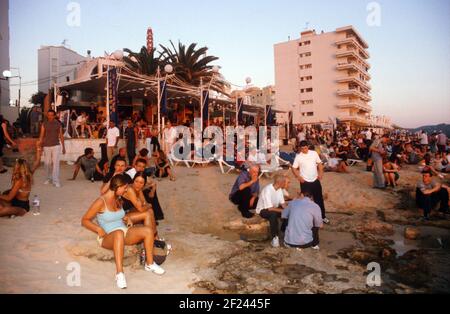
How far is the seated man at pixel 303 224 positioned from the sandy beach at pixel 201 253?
0.64ft

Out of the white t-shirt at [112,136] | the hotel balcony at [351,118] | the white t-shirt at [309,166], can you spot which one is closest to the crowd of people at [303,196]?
the white t-shirt at [309,166]

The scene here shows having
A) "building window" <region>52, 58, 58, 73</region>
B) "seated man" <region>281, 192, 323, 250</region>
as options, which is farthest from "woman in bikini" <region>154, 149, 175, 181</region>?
"building window" <region>52, 58, 58, 73</region>

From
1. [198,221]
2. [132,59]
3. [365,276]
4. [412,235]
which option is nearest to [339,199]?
[412,235]

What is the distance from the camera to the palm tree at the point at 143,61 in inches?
855

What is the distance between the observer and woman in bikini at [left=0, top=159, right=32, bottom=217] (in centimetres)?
574

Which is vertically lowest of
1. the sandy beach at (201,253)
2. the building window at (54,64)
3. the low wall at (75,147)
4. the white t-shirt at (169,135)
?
the sandy beach at (201,253)

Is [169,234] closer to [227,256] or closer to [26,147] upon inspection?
[227,256]

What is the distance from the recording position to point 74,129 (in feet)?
50.0

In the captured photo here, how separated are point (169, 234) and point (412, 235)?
484cm

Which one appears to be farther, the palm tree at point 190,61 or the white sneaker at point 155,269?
the palm tree at point 190,61

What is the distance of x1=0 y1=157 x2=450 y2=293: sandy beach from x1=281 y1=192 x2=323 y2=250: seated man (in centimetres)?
19

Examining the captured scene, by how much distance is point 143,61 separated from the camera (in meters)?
21.7

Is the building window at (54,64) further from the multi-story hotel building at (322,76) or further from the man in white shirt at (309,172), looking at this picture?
the man in white shirt at (309,172)

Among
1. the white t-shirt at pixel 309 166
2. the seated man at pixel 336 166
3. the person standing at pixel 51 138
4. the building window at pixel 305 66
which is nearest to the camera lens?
the white t-shirt at pixel 309 166
